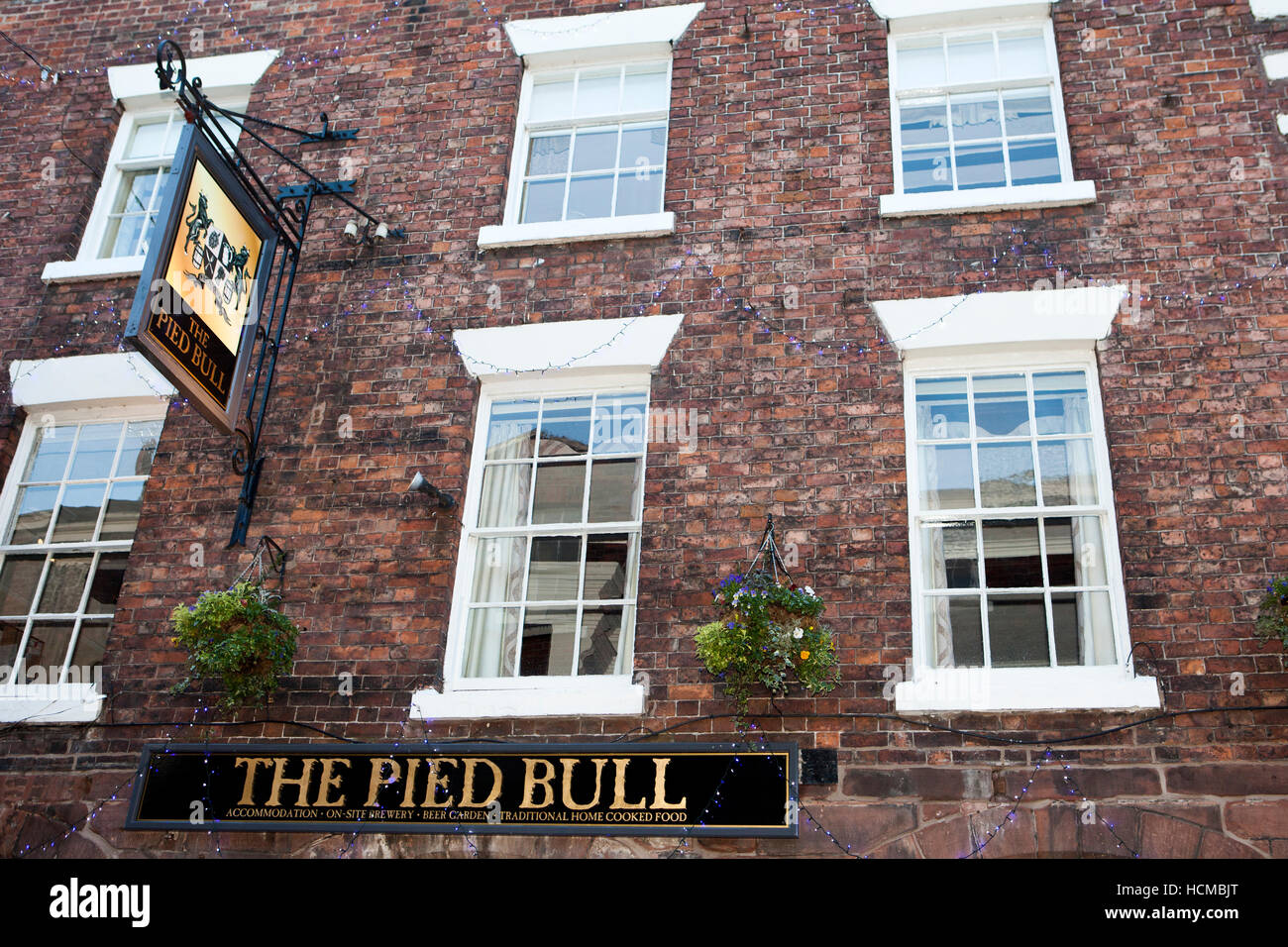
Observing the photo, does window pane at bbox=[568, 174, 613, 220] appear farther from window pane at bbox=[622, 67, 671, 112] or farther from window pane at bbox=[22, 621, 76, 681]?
window pane at bbox=[22, 621, 76, 681]

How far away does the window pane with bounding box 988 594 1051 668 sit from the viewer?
6.51 meters

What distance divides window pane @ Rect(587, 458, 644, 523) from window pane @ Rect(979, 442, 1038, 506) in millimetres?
2044

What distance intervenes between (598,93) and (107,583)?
4.89m

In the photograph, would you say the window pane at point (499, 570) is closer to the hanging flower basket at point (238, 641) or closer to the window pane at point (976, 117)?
the hanging flower basket at point (238, 641)

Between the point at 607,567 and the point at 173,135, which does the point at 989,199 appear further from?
the point at 173,135

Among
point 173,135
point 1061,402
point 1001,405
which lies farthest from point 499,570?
point 173,135

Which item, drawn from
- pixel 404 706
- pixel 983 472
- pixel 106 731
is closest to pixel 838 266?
pixel 983 472

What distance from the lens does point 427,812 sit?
6.42 m

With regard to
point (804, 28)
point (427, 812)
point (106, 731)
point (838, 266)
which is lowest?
point (427, 812)

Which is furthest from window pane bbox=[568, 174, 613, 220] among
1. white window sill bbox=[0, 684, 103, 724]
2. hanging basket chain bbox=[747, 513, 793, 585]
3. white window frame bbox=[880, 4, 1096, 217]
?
white window sill bbox=[0, 684, 103, 724]

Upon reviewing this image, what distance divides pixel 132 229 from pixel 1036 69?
673 cm

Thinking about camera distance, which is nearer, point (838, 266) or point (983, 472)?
point (983, 472)

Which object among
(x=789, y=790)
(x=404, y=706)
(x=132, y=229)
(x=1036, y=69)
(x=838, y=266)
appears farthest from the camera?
(x=132, y=229)
